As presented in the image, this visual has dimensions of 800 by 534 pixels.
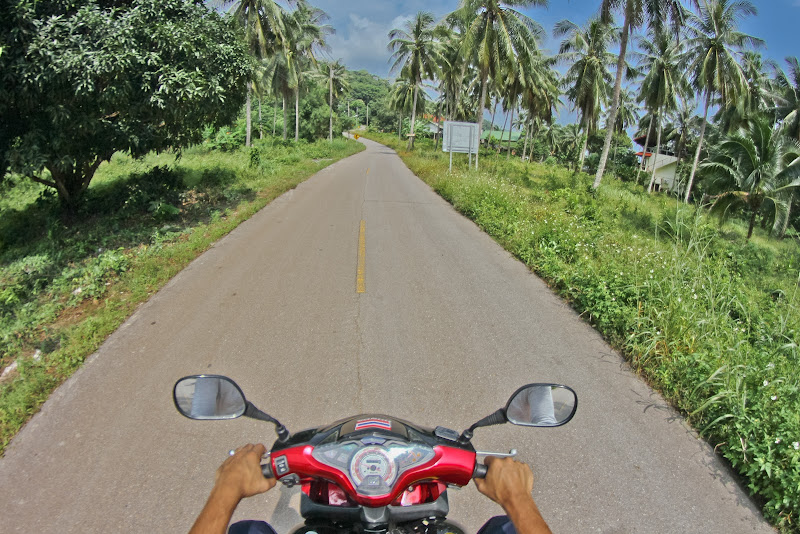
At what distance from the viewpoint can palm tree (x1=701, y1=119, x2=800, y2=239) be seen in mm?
15469

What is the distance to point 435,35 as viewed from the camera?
31.1 m

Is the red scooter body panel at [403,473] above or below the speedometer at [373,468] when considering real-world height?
below

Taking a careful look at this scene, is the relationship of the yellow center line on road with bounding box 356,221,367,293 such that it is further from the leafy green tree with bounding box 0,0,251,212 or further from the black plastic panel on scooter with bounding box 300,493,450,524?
the black plastic panel on scooter with bounding box 300,493,450,524

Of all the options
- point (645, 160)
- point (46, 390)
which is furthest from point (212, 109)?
point (645, 160)

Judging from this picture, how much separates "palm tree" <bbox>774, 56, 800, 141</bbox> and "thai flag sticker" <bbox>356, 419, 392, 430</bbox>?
1508 inches

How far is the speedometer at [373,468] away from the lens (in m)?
1.48

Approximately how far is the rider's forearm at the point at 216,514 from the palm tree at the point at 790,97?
3885 cm

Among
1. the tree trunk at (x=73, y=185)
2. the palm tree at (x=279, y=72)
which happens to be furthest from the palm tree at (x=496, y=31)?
the tree trunk at (x=73, y=185)

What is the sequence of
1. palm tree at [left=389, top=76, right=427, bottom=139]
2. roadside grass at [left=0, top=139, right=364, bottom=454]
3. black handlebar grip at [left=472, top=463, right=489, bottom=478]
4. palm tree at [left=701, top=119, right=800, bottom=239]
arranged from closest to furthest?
black handlebar grip at [left=472, top=463, right=489, bottom=478] < roadside grass at [left=0, top=139, right=364, bottom=454] < palm tree at [left=701, top=119, right=800, bottom=239] < palm tree at [left=389, top=76, right=427, bottom=139]

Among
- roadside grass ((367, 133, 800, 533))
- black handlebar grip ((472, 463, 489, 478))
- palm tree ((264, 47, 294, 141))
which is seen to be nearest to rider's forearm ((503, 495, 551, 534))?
black handlebar grip ((472, 463, 489, 478))

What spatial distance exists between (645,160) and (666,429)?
6009cm

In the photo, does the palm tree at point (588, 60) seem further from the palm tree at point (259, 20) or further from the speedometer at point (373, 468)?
the speedometer at point (373, 468)

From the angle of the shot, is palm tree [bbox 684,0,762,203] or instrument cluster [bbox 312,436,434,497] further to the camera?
palm tree [bbox 684,0,762,203]

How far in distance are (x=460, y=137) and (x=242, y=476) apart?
1847cm
